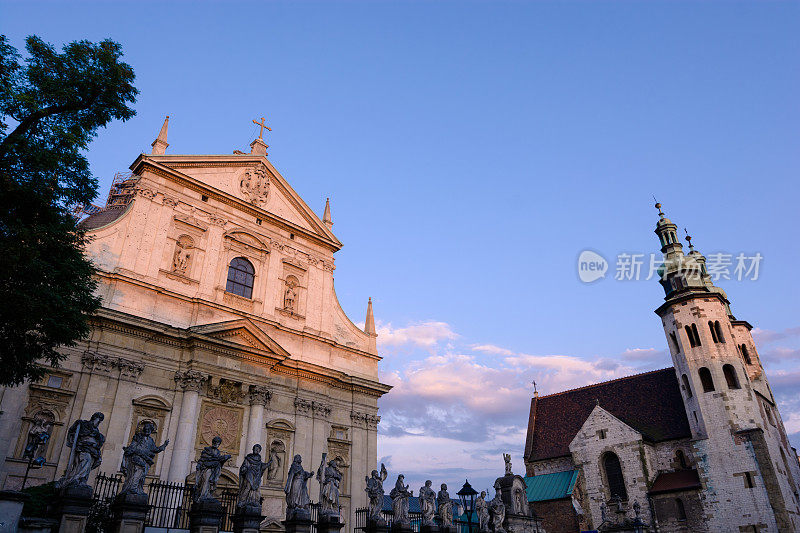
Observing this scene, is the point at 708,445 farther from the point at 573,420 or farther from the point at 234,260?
the point at 234,260

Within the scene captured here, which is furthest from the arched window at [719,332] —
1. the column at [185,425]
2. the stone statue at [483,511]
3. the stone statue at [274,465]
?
the column at [185,425]

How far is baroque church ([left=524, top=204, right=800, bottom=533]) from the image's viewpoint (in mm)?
28641

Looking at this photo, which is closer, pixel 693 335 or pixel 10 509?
pixel 10 509

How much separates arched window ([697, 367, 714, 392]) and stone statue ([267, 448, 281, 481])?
82.8 ft

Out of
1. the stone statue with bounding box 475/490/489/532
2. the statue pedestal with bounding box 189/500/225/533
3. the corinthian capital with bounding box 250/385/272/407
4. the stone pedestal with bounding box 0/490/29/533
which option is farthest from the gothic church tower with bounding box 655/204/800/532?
the stone pedestal with bounding box 0/490/29/533

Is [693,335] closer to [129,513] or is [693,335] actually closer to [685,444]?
[685,444]

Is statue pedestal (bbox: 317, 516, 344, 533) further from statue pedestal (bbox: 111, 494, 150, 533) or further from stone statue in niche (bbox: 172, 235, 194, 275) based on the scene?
stone statue in niche (bbox: 172, 235, 194, 275)

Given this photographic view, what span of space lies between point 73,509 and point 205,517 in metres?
2.76

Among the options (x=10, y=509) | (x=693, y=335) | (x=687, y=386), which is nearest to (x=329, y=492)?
(x=10, y=509)

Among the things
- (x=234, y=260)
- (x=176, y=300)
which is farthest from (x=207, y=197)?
(x=176, y=300)

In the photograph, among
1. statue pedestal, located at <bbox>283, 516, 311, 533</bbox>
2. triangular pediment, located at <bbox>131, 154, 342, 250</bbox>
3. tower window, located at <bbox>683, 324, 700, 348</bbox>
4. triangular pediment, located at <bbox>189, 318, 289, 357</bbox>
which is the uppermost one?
triangular pediment, located at <bbox>131, 154, 342, 250</bbox>

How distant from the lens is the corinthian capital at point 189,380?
764 inches

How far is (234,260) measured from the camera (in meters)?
23.6

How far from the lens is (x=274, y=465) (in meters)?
21.0
